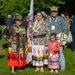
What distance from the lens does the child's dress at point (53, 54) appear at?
29.0ft

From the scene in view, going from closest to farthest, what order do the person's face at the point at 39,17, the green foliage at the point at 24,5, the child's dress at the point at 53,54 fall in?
the person's face at the point at 39,17, the child's dress at the point at 53,54, the green foliage at the point at 24,5

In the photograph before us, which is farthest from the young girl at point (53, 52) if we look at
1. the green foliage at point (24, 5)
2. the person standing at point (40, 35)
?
the green foliage at point (24, 5)

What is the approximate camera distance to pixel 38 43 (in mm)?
8781

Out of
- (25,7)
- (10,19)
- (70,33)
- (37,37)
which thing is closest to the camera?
(37,37)

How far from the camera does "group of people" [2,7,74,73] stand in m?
8.77

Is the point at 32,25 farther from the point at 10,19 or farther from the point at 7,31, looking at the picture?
the point at 10,19

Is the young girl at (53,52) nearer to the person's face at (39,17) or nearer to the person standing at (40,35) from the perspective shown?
the person standing at (40,35)

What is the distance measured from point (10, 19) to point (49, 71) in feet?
15.2

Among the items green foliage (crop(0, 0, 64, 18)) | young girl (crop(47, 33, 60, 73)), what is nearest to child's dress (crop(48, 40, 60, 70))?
young girl (crop(47, 33, 60, 73))

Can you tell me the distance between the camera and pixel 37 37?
28.7ft

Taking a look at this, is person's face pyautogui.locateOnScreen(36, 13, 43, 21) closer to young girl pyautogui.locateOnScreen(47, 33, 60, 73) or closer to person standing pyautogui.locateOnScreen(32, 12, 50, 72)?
person standing pyautogui.locateOnScreen(32, 12, 50, 72)

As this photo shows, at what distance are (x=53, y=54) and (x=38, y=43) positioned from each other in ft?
1.75

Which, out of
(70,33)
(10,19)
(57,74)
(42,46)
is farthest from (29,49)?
(70,33)

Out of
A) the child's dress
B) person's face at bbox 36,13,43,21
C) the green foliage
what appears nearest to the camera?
person's face at bbox 36,13,43,21
